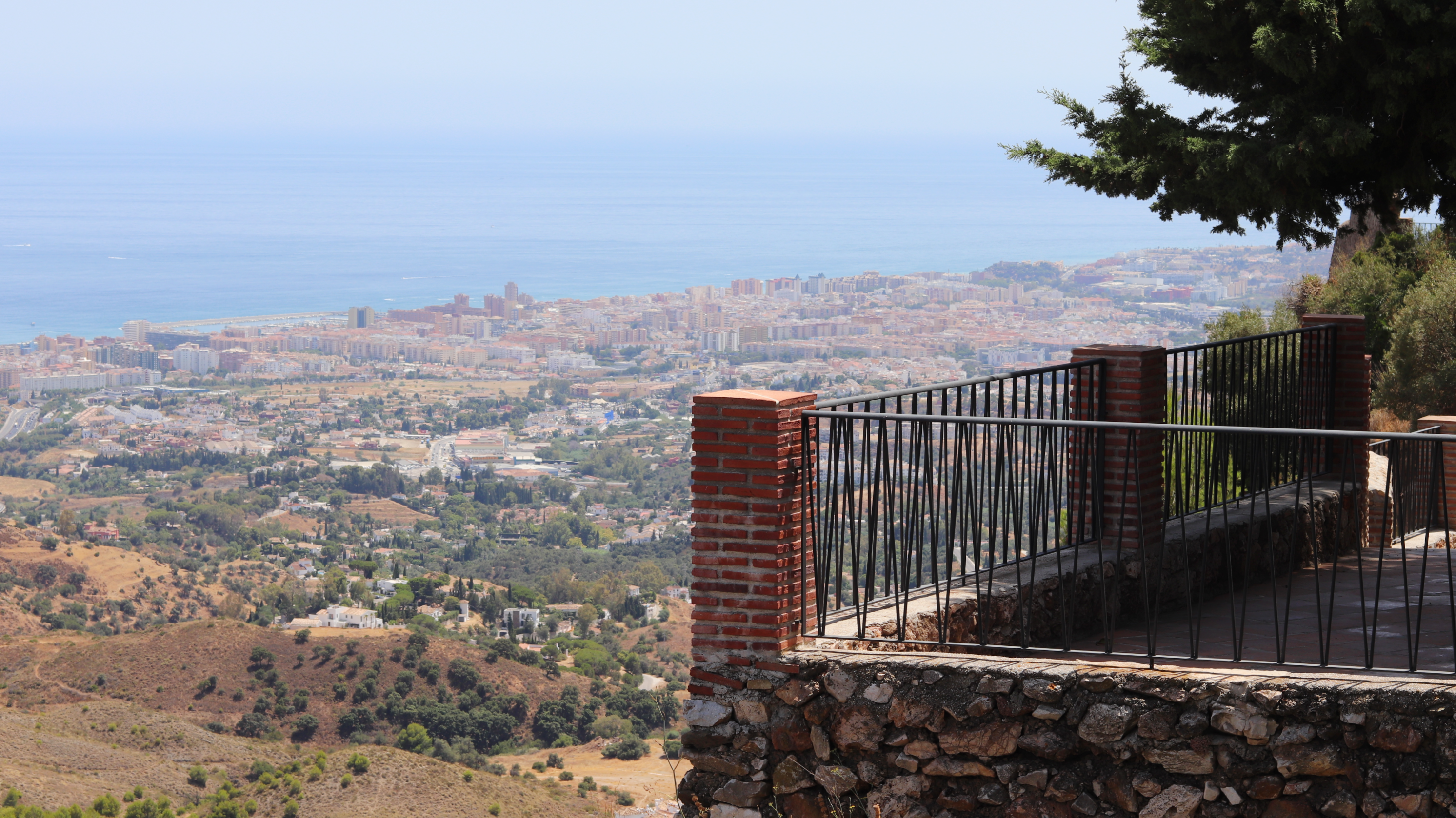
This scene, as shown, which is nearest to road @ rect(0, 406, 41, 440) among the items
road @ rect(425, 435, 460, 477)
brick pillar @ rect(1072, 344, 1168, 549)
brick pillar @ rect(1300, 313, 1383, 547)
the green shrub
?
road @ rect(425, 435, 460, 477)

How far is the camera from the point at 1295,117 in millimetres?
9031

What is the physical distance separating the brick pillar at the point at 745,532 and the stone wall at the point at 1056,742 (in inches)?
4.3

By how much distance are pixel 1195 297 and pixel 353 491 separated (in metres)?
114

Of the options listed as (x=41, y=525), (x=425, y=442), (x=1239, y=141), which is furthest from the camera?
(x=425, y=442)

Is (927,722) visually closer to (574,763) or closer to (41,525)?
(574,763)

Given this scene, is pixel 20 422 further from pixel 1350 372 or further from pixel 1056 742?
pixel 1056 742

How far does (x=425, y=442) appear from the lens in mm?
170125

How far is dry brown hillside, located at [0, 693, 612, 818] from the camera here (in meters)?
60.4

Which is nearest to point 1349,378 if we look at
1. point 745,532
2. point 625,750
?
point 745,532

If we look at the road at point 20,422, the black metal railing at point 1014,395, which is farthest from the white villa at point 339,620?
the road at point 20,422

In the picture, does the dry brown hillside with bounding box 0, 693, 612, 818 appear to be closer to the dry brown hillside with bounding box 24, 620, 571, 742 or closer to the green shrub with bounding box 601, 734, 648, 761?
the dry brown hillside with bounding box 24, 620, 571, 742

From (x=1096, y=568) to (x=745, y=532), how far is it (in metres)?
2.45

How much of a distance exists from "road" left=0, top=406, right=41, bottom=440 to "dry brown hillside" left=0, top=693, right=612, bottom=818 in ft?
419

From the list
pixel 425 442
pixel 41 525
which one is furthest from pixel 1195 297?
pixel 41 525
